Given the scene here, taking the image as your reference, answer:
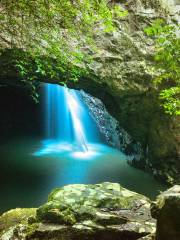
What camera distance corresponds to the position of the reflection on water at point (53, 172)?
1000cm

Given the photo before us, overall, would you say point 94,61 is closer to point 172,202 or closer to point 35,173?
point 35,173

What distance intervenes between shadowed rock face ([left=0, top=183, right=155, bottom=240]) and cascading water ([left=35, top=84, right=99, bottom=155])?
11443 millimetres

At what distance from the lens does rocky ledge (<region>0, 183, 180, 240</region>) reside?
15.7ft

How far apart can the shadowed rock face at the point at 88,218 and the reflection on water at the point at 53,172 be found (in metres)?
3.46

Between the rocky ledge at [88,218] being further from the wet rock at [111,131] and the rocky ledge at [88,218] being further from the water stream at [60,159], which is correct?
the wet rock at [111,131]

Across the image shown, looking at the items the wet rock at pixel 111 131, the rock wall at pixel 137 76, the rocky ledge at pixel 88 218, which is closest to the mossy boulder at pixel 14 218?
the rocky ledge at pixel 88 218

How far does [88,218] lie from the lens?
514 centimetres

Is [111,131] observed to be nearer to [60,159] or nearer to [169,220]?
[60,159]

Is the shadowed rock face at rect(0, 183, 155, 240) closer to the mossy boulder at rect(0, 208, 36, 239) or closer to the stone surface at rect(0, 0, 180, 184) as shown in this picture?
the mossy boulder at rect(0, 208, 36, 239)

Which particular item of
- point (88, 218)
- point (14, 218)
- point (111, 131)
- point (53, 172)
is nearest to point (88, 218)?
point (88, 218)

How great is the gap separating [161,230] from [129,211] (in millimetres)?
2309

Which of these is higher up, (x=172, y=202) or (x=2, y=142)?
(x=172, y=202)

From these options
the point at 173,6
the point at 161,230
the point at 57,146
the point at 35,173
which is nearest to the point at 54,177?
the point at 35,173

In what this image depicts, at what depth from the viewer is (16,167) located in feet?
42.5
